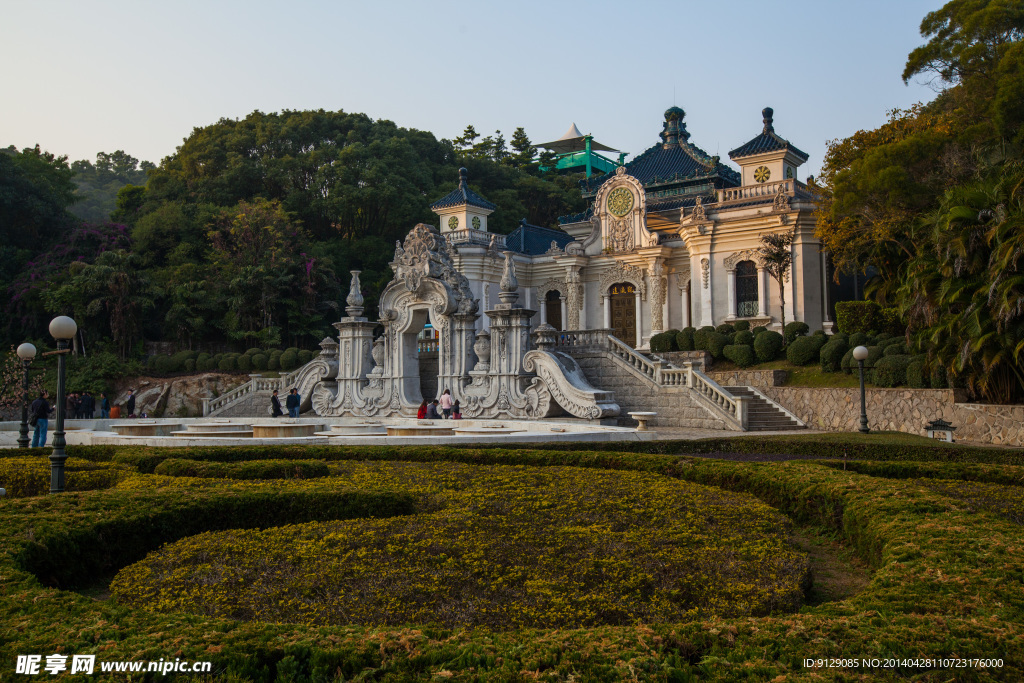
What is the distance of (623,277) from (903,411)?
651 inches

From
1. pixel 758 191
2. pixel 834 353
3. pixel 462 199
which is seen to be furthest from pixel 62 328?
pixel 758 191

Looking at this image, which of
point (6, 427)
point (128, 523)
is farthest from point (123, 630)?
point (6, 427)

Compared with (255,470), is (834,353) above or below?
above

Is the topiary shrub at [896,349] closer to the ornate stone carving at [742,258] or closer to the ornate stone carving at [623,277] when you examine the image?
the ornate stone carving at [742,258]

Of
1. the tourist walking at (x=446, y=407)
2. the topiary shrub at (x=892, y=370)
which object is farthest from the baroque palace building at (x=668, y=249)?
the tourist walking at (x=446, y=407)

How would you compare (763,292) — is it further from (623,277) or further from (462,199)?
(462,199)

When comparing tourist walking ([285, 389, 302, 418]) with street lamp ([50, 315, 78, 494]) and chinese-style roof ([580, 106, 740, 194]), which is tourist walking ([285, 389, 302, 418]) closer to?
street lamp ([50, 315, 78, 494])

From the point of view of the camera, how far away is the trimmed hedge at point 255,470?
10.4 metres

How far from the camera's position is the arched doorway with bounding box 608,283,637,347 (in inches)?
1371

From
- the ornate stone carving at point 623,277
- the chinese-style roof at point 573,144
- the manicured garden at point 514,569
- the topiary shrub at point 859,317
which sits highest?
the chinese-style roof at point 573,144

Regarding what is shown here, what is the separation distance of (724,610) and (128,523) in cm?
543

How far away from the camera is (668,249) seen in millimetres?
33406

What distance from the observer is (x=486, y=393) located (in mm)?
22984

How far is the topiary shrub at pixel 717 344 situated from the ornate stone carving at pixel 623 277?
7.96 meters
